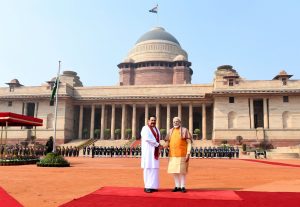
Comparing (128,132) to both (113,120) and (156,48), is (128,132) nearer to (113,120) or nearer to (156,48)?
(113,120)

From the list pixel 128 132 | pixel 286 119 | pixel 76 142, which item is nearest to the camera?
pixel 286 119

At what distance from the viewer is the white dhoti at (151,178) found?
806 centimetres

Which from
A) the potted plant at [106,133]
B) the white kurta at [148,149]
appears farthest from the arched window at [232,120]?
the white kurta at [148,149]

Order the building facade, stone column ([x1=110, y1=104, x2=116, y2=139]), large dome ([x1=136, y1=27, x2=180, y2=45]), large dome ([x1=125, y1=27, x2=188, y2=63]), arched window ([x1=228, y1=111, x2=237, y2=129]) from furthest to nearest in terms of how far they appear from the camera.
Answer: large dome ([x1=136, y1=27, x2=180, y2=45]) → large dome ([x1=125, y1=27, x2=188, y2=63]) → stone column ([x1=110, y1=104, x2=116, y2=139]) → arched window ([x1=228, y1=111, x2=237, y2=129]) → the building facade

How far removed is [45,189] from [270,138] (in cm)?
4619

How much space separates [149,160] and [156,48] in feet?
229

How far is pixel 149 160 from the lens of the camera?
8.57 m

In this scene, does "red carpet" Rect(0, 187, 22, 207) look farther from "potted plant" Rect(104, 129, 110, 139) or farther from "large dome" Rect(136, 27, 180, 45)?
"large dome" Rect(136, 27, 180, 45)

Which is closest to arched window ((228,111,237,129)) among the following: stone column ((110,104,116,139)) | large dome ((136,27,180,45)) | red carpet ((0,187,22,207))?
stone column ((110,104,116,139))

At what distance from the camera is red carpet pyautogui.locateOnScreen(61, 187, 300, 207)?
6.26 m

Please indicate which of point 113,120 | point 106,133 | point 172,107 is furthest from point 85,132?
point 172,107

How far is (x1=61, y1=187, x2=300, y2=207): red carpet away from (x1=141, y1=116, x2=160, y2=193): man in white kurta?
525 millimetres

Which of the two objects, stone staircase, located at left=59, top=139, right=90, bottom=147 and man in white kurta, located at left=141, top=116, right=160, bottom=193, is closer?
man in white kurta, located at left=141, top=116, right=160, bottom=193

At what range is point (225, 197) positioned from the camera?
23.6ft
